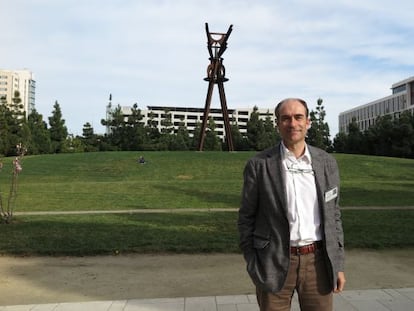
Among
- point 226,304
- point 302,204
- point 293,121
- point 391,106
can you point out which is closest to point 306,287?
point 302,204

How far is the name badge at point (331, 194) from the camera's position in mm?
2633

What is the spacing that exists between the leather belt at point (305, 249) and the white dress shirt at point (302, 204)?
0.06ft

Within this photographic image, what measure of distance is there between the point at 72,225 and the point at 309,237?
27.2 feet

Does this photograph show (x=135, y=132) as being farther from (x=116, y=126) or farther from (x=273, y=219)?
(x=273, y=219)

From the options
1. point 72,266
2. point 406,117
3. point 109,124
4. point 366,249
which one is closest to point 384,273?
point 366,249

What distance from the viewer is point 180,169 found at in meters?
27.6

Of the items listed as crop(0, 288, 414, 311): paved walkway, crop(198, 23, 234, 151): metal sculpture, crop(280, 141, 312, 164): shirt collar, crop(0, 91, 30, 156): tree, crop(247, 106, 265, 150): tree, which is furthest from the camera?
crop(247, 106, 265, 150): tree

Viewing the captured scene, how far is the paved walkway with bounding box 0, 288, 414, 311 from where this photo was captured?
450 centimetres

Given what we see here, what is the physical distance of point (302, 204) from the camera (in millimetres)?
2605

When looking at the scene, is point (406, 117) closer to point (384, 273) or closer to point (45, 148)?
point (45, 148)

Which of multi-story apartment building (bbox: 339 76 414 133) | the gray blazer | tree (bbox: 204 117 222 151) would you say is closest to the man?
the gray blazer

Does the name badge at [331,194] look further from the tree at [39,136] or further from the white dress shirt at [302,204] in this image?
the tree at [39,136]

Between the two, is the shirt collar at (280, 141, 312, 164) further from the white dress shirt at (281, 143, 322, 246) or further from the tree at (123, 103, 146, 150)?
the tree at (123, 103, 146, 150)

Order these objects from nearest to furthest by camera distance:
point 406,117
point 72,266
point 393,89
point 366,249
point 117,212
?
point 72,266
point 366,249
point 117,212
point 406,117
point 393,89
